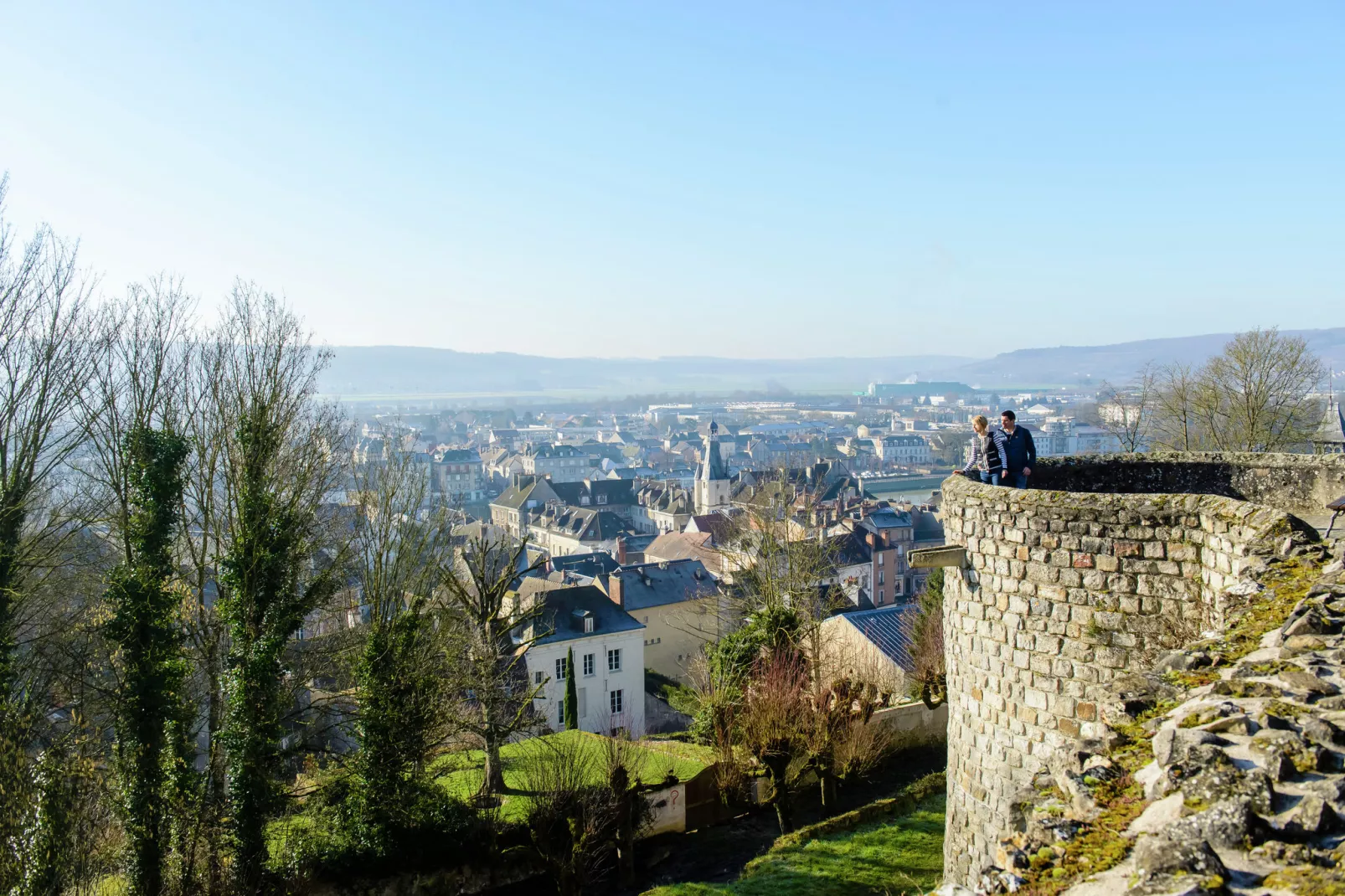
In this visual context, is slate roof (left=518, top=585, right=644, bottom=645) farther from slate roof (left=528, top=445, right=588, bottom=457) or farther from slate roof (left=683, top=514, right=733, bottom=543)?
slate roof (left=528, top=445, right=588, bottom=457)

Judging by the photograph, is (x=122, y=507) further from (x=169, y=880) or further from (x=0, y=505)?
(x=169, y=880)

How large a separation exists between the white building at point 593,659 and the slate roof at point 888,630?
26.1ft

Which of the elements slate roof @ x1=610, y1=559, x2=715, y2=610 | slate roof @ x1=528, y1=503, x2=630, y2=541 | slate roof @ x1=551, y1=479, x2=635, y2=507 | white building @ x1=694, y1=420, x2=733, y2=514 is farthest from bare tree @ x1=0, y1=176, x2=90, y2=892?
slate roof @ x1=551, y1=479, x2=635, y2=507

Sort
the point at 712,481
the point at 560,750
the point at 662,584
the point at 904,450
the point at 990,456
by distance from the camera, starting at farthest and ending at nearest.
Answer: the point at 904,450
the point at 712,481
the point at 662,584
the point at 560,750
the point at 990,456

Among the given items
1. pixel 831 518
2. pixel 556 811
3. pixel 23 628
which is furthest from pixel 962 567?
pixel 831 518

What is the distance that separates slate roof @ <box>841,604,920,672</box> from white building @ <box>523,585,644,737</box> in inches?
313

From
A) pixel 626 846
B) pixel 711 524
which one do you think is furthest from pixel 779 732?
pixel 711 524

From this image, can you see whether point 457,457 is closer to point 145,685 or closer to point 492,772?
point 492,772

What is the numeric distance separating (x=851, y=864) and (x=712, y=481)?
73.2 meters

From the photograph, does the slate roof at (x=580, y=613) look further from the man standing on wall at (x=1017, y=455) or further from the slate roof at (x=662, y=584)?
the man standing on wall at (x=1017, y=455)

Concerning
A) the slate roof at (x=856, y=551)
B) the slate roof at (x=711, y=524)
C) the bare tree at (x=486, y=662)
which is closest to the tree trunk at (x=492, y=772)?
the bare tree at (x=486, y=662)

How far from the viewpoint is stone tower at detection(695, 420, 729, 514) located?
8706 centimetres

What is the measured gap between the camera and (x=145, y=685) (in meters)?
13.5

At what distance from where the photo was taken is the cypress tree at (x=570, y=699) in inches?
1088
